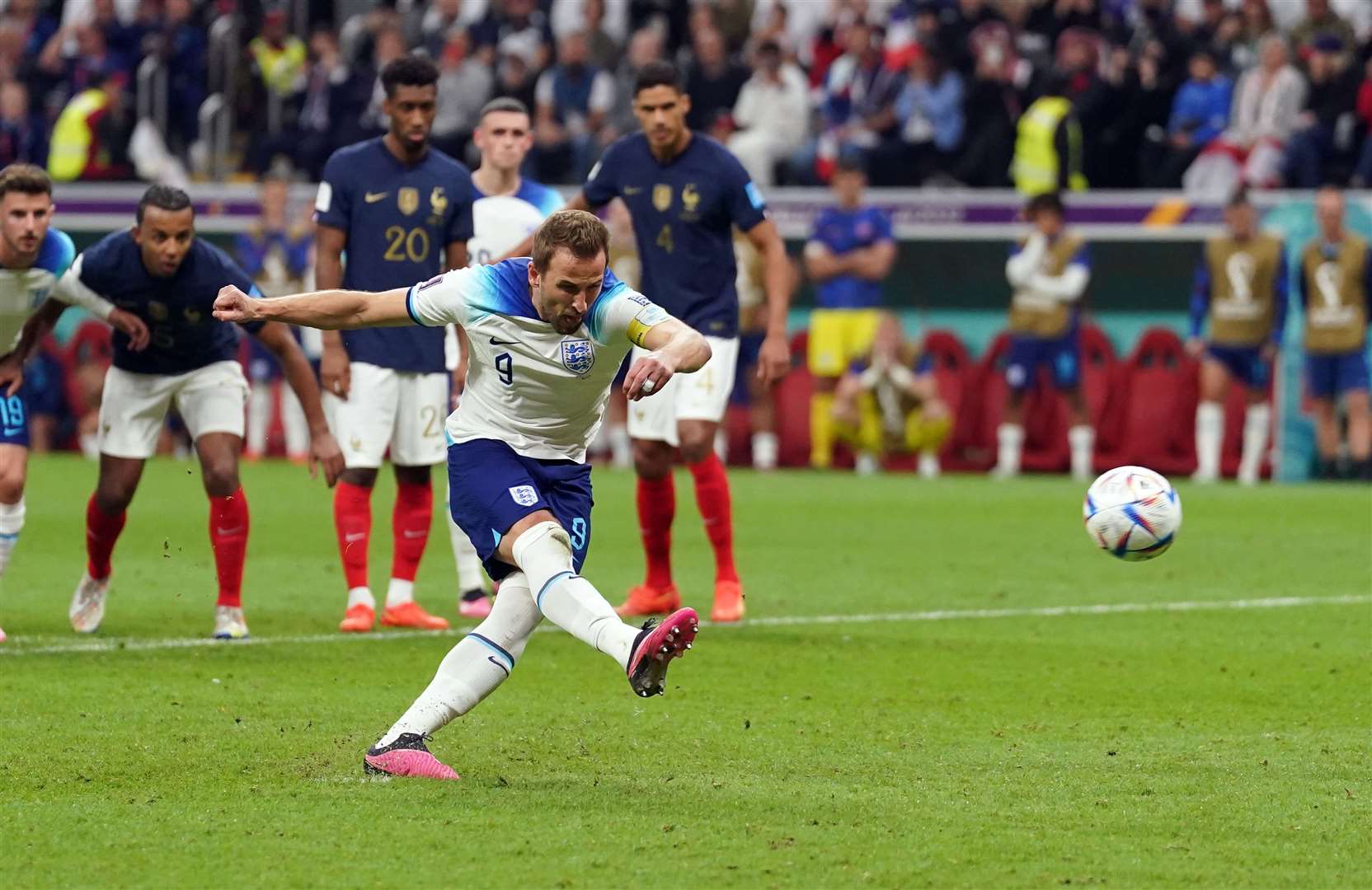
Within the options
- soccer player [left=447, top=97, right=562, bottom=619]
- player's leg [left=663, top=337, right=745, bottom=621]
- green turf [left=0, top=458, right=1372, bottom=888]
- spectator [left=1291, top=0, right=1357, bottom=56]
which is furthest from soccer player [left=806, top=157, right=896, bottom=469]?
player's leg [left=663, top=337, right=745, bottom=621]

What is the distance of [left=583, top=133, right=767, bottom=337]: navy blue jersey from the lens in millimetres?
10328

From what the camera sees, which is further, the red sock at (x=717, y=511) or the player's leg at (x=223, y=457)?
the red sock at (x=717, y=511)

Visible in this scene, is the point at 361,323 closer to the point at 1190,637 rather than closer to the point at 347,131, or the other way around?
the point at 1190,637

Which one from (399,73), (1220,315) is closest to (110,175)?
(1220,315)

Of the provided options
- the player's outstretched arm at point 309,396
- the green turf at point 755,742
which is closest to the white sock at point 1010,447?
the green turf at point 755,742

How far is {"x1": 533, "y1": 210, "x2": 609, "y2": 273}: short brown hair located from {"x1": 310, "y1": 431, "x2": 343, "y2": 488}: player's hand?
8.67ft

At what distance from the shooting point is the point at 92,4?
26.2 metres

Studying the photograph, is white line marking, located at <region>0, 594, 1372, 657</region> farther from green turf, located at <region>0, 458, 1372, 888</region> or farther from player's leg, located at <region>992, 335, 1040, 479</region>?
player's leg, located at <region>992, 335, 1040, 479</region>

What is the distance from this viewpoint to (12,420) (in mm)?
9258

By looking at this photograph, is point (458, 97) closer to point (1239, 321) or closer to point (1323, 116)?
point (1239, 321)

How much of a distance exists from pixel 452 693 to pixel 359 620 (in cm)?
366

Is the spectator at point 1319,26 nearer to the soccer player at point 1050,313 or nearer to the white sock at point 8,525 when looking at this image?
the soccer player at point 1050,313

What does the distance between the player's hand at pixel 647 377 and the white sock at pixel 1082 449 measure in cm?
1382

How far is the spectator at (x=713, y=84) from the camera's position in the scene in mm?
21984
